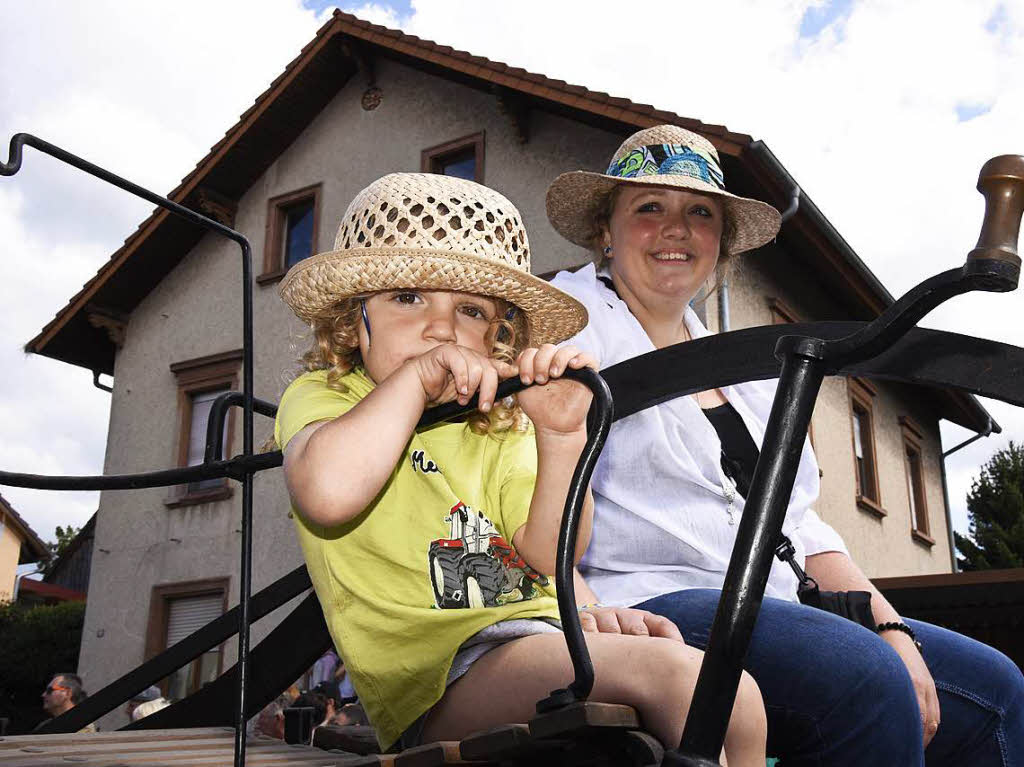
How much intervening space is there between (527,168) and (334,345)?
10.5 meters

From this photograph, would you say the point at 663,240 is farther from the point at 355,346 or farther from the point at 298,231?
the point at 298,231

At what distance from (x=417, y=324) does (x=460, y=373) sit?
53 cm

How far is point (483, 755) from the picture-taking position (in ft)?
3.43

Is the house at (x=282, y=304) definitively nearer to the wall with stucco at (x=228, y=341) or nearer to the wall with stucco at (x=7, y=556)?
the wall with stucco at (x=228, y=341)

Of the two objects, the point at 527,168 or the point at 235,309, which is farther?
the point at 235,309

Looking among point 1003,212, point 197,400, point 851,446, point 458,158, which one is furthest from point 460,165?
point 1003,212

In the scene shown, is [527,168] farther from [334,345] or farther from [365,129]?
[334,345]

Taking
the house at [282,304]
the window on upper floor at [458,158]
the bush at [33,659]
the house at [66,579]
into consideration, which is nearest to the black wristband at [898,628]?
the house at [282,304]

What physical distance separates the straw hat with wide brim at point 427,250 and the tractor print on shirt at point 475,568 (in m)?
0.35

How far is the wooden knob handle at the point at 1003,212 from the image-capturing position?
0.70 metres

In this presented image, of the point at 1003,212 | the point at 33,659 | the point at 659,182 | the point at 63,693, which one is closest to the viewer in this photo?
the point at 1003,212

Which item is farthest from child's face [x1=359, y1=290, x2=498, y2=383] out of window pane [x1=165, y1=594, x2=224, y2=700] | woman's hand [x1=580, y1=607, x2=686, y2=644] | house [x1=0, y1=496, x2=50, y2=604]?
house [x1=0, y1=496, x2=50, y2=604]

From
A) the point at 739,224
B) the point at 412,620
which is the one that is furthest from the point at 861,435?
the point at 412,620

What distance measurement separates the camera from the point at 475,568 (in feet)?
4.99
